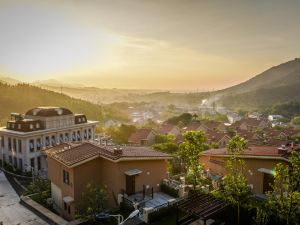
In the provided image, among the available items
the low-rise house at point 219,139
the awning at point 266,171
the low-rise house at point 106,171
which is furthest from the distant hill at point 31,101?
the awning at point 266,171

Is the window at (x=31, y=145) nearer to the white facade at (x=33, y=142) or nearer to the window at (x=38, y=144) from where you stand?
the white facade at (x=33, y=142)

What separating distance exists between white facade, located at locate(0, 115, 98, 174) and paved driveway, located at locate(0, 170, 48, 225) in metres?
7.59

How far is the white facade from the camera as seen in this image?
121 ft

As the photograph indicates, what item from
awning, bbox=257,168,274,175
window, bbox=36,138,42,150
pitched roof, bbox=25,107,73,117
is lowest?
window, bbox=36,138,42,150

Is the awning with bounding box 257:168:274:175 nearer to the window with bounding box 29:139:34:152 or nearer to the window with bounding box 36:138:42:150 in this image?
the window with bounding box 29:139:34:152

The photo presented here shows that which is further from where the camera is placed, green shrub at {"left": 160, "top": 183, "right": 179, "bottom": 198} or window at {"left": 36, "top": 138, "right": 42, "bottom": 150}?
window at {"left": 36, "top": 138, "right": 42, "bottom": 150}

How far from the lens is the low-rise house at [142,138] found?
5328cm

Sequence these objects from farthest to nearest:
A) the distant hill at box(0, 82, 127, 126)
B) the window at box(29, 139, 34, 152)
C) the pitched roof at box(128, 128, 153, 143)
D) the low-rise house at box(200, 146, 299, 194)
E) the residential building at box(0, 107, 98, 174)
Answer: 1. the distant hill at box(0, 82, 127, 126)
2. the pitched roof at box(128, 128, 153, 143)
3. the window at box(29, 139, 34, 152)
4. the residential building at box(0, 107, 98, 174)
5. the low-rise house at box(200, 146, 299, 194)

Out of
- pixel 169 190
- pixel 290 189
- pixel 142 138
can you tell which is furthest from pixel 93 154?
pixel 142 138

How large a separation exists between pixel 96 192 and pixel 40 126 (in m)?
23.5

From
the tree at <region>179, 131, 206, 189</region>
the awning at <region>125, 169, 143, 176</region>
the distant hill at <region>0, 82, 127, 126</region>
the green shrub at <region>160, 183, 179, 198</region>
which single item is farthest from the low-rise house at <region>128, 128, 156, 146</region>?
the distant hill at <region>0, 82, 127, 126</region>

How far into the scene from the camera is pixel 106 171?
21141 mm

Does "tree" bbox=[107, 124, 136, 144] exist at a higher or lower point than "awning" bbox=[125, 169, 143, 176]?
lower

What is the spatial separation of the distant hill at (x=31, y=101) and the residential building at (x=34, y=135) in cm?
4295
